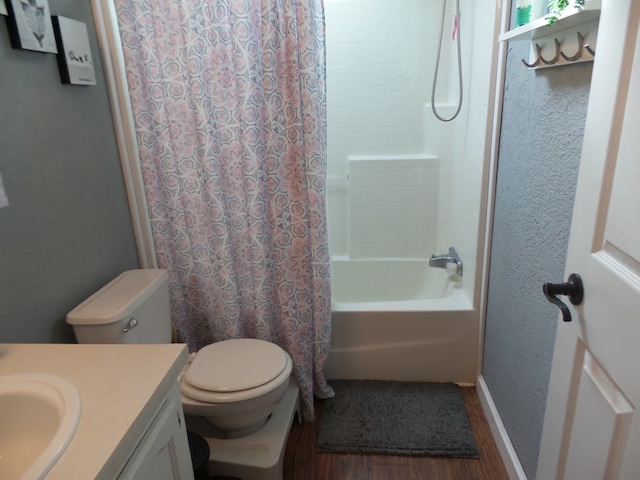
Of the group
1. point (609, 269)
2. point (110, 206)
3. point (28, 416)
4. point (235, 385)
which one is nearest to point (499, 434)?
point (235, 385)

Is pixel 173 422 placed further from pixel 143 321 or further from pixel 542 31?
pixel 542 31

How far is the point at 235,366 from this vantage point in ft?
5.20

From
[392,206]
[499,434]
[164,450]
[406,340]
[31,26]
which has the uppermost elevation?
[31,26]

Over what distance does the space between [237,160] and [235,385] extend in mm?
839

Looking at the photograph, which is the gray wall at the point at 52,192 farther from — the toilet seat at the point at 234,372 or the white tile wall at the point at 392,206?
the white tile wall at the point at 392,206

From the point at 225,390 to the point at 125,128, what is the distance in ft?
3.62

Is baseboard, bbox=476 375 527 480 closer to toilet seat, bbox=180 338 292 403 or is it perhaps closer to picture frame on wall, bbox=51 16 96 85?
toilet seat, bbox=180 338 292 403

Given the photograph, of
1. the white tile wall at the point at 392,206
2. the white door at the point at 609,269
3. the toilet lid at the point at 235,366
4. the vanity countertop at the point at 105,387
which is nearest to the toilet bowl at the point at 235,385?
the toilet lid at the point at 235,366

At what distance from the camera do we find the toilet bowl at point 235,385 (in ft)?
4.82

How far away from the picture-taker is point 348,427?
1.91 m

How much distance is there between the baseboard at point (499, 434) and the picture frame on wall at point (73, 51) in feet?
6.64

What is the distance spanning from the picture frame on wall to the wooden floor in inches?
64.5

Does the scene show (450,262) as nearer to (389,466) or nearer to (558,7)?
(389,466)

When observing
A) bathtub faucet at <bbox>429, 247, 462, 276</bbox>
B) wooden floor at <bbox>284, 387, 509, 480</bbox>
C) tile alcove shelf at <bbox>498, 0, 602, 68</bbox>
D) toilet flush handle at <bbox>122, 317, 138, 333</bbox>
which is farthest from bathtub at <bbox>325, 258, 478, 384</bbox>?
tile alcove shelf at <bbox>498, 0, 602, 68</bbox>
